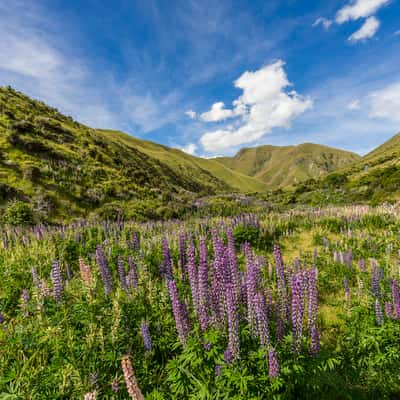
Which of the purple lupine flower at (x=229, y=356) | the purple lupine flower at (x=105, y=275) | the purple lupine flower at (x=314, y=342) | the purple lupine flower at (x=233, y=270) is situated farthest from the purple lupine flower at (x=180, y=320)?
the purple lupine flower at (x=105, y=275)

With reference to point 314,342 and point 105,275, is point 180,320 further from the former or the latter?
point 105,275

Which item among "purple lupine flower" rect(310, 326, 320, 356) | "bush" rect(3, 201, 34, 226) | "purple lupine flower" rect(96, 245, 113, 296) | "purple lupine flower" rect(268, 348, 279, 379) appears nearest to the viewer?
"purple lupine flower" rect(268, 348, 279, 379)

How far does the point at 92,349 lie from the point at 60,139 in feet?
117

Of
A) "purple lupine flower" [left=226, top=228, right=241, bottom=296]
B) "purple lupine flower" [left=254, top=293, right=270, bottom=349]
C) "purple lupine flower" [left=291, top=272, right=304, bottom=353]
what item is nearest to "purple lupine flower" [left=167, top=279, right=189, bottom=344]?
"purple lupine flower" [left=226, top=228, right=241, bottom=296]

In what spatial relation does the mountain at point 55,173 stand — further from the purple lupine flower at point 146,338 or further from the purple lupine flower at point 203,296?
the purple lupine flower at point 203,296

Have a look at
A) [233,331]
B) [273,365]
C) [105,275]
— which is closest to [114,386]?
[233,331]

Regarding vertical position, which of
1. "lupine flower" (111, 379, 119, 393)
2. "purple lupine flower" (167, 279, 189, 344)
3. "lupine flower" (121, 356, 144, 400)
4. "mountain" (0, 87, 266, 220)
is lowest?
"lupine flower" (111, 379, 119, 393)

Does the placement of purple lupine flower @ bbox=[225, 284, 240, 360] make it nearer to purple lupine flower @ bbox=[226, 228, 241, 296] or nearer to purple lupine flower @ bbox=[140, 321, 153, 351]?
purple lupine flower @ bbox=[226, 228, 241, 296]

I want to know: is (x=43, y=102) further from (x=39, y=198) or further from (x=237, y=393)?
(x=237, y=393)

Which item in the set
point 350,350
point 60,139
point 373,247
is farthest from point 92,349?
point 60,139

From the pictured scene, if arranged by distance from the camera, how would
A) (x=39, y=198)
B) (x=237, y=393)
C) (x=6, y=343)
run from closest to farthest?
(x=237, y=393)
(x=6, y=343)
(x=39, y=198)

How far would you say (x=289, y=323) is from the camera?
3721mm

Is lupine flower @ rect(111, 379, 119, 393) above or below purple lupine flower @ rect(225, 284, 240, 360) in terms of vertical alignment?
below

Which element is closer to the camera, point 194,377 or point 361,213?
point 194,377
